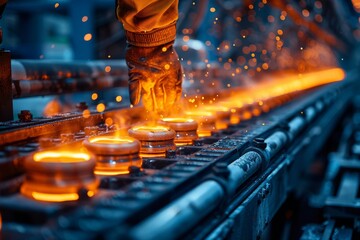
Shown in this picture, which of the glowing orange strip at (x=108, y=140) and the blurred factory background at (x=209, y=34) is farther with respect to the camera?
the blurred factory background at (x=209, y=34)

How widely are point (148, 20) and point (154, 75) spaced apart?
0.26 metres

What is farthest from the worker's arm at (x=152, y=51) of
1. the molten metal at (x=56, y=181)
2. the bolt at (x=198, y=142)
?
the molten metal at (x=56, y=181)

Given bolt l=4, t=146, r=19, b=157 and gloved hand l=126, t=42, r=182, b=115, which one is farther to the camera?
gloved hand l=126, t=42, r=182, b=115

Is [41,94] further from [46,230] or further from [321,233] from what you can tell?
[46,230]

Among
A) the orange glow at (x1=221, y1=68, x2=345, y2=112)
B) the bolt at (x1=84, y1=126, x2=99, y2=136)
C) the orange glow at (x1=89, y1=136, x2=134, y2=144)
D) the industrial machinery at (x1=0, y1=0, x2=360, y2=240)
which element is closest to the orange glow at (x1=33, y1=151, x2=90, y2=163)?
the industrial machinery at (x1=0, y1=0, x2=360, y2=240)

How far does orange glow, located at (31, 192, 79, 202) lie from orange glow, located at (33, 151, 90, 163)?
13cm

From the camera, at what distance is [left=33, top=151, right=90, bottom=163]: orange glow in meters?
1.33

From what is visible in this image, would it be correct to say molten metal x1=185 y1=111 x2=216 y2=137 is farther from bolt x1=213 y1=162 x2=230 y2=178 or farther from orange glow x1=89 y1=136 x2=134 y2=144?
bolt x1=213 y1=162 x2=230 y2=178

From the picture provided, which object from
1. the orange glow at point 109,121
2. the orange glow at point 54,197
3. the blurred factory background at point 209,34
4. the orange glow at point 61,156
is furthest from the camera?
the blurred factory background at point 209,34

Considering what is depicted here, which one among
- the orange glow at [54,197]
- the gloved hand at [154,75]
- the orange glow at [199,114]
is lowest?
the orange glow at [54,197]

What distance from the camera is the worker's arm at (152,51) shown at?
6.34 ft

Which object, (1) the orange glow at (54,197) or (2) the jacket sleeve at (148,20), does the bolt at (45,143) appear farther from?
(2) the jacket sleeve at (148,20)

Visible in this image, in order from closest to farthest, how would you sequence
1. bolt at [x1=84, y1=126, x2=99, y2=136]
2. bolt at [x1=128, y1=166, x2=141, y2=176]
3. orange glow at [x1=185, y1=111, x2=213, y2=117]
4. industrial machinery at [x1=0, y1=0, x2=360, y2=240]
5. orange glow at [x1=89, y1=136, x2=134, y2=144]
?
industrial machinery at [x1=0, y1=0, x2=360, y2=240]
bolt at [x1=128, y1=166, x2=141, y2=176]
orange glow at [x1=89, y1=136, x2=134, y2=144]
bolt at [x1=84, y1=126, x2=99, y2=136]
orange glow at [x1=185, y1=111, x2=213, y2=117]

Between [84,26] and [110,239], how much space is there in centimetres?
689
